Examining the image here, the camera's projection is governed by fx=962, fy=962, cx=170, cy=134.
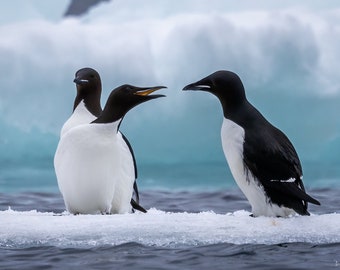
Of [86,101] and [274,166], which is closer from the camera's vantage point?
[274,166]

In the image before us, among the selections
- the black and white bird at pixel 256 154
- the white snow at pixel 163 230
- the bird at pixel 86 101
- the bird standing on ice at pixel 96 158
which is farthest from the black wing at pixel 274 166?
the bird at pixel 86 101

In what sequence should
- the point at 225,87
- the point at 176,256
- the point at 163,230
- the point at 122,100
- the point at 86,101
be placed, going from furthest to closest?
the point at 86,101 < the point at 122,100 < the point at 225,87 < the point at 163,230 < the point at 176,256

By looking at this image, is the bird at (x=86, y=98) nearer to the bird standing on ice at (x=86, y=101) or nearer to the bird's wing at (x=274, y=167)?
the bird standing on ice at (x=86, y=101)

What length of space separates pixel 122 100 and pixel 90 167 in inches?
24.0

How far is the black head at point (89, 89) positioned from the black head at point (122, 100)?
91 cm

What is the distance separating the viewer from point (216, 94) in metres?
7.52

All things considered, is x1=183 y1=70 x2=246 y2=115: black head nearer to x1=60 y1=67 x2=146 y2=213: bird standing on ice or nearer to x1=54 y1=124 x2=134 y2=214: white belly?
x1=54 y1=124 x2=134 y2=214: white belly

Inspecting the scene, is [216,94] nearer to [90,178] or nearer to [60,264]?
[90,178]

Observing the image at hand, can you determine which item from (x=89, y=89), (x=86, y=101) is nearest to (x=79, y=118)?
(x=86, y=101)

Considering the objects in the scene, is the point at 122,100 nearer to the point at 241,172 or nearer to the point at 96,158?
the point at 96,158

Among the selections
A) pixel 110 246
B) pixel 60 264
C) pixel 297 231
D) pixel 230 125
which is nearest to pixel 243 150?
pixel 230 125

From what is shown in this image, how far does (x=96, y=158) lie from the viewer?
7852 millimetres

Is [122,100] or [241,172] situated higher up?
[122,100]

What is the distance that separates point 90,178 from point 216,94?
1.28m
